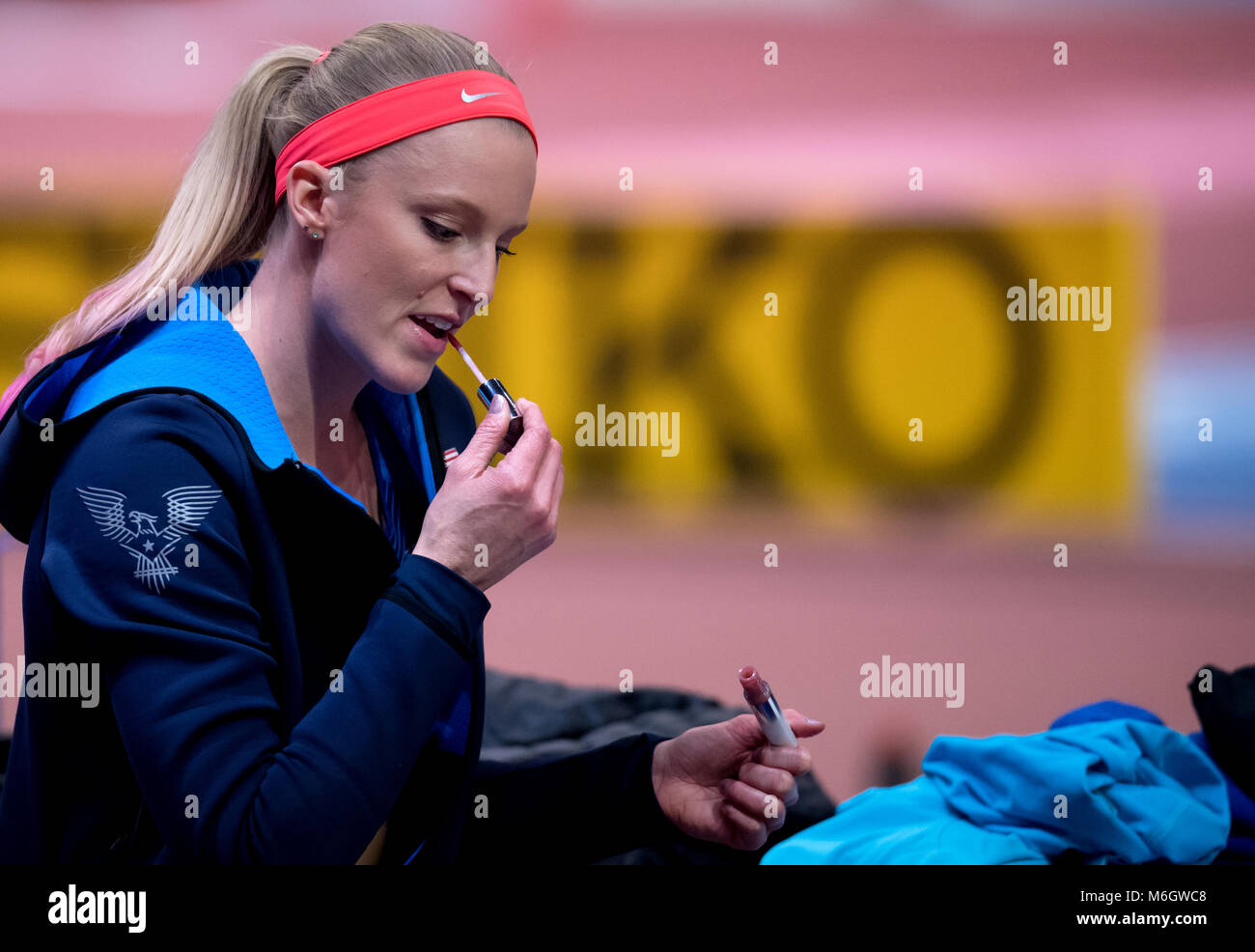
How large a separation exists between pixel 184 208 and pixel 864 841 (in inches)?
41.3

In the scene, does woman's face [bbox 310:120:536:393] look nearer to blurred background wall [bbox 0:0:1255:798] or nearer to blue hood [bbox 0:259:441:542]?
blue hood [bbox 0:259:441:542]

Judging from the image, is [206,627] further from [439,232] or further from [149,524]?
[439,232]

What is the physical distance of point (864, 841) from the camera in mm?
1466

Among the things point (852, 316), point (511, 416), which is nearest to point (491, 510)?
point (511, 416)

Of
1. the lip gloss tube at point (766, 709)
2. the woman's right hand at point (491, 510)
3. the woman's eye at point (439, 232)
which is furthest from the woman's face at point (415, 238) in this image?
the lip gloss tube at point (766, 709)

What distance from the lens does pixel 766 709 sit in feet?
3.25

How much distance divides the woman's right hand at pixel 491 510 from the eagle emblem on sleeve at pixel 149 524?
0.16 meters

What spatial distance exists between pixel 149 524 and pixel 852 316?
198 centimetres

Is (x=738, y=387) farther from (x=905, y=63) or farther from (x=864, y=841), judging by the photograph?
(x=864, y=841)

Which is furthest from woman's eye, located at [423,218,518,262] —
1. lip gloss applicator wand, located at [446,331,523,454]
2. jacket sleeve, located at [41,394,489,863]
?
jacket sleeve, located at [41,394,489,863]

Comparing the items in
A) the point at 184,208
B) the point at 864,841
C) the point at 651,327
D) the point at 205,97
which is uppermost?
the point at 205,97

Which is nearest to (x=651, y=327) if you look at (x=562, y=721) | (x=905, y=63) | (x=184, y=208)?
(x=905, y=63)

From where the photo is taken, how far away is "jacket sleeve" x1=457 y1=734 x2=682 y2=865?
110cm
